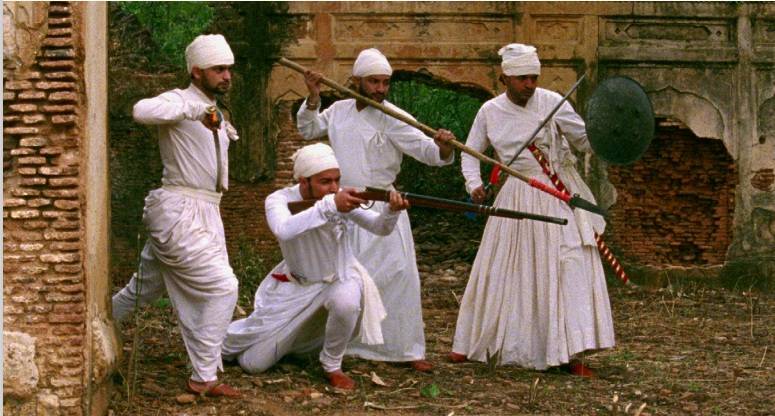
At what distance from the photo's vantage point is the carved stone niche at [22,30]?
240 inches

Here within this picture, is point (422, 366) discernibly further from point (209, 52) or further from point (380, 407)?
point (209, 52)

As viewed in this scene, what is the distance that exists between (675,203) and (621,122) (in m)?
7.07

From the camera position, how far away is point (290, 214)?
7.45m

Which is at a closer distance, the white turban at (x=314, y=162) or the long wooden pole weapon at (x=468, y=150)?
the white turban at (x=314, y=162)

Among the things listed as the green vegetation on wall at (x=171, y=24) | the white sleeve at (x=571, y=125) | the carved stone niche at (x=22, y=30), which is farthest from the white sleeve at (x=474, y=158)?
the green vegetation on wall at (x=171, y=24)

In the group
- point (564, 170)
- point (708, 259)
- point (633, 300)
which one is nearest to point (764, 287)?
point (708, 259)

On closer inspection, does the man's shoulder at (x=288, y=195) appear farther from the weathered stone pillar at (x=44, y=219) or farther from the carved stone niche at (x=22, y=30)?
the carved stone niche at (x=22, y=30)

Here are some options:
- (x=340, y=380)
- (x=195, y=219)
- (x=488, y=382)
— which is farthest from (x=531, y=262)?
(x=195, y=219)

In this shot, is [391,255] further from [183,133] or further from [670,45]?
[670,45]

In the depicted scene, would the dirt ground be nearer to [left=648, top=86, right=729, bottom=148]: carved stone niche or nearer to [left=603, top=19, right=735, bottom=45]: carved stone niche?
[left=648, top=86, right=729, bottom=148]: carved stone niche

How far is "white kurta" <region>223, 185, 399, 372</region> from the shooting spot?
24.3ft

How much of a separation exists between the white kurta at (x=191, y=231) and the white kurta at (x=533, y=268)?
2107 millimetres

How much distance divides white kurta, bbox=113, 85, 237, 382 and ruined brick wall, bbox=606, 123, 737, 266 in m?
A: 8.02

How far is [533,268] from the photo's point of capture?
8531mm
